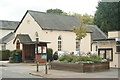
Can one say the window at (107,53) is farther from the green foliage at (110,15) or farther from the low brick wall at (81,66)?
the green foliage at (110,15)

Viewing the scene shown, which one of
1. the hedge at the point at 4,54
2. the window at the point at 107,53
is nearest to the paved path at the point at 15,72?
the window at the point at 107,53

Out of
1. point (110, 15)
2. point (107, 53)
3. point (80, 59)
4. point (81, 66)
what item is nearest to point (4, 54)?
point (110, 15)

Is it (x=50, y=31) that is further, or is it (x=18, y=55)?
(x=50, y=31)

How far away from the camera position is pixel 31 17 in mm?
40188

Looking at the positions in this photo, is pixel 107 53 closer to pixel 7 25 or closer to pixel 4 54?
pixel 4 54

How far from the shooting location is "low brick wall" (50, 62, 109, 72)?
67.7 feet

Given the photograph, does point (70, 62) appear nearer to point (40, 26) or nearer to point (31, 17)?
point (40, 26)

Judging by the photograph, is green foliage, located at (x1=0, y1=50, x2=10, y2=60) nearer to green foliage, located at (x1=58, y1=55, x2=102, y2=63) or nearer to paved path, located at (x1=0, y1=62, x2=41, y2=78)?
paved path, located at (x1=0, y1=62, x2=41, y2=78)

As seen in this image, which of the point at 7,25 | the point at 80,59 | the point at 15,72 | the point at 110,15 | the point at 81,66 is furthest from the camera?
the point at 7,25

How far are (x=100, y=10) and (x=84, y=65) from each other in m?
29.0

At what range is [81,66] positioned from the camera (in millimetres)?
20547

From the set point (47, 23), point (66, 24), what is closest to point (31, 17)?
point (47, 23)

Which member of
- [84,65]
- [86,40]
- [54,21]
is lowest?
[84,65]

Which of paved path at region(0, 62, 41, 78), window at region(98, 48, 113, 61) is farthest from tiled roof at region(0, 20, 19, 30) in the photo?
window at region(98, 48, 113, 61)
